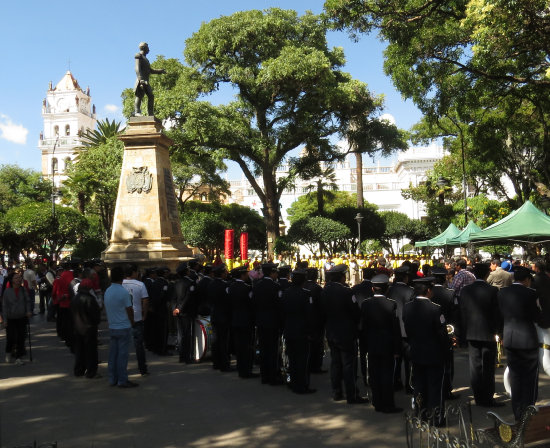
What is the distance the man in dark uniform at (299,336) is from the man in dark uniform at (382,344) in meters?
1.17

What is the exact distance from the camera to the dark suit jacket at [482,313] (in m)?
7.12

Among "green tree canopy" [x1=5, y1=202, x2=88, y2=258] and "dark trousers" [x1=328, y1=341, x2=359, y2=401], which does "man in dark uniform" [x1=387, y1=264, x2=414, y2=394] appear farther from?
"green tree canopy" [x1=5, y1=202, x2=88, y2=258]

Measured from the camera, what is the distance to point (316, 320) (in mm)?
8312

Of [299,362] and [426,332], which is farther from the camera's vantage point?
[299,362]

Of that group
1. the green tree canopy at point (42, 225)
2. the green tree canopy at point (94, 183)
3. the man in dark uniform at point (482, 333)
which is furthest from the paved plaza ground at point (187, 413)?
the green tree canopy at point (94, 183)

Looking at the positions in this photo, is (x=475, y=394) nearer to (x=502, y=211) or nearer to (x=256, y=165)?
(x=502, y=211)

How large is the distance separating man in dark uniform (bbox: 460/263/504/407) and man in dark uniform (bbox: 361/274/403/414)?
37.4 inches

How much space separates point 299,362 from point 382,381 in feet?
4.59

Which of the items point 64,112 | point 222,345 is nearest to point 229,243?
point 222,345

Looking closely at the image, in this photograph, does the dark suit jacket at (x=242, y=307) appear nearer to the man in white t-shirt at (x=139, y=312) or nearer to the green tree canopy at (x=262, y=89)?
the man in white t-shirt at (x=139, y=312)

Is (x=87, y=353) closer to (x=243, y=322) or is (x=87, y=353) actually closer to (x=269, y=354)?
(x=243, y=322)

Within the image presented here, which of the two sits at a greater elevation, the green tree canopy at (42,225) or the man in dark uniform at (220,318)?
the green tree canopy at (42,225)

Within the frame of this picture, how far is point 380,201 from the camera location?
8131cm

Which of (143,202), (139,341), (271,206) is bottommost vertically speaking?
(139,341)
